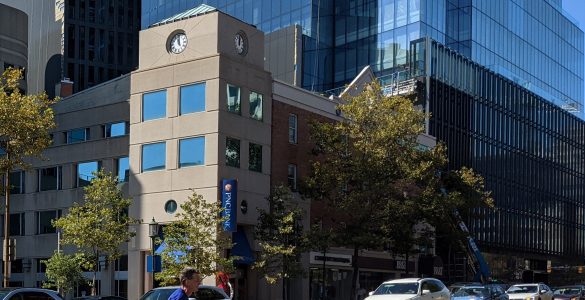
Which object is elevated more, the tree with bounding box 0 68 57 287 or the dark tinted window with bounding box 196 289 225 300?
the tree with bounding box 0 68 57 287

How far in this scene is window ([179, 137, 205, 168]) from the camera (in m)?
37.4

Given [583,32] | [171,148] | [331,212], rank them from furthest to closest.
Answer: [583,32], [331,212], [171,148]

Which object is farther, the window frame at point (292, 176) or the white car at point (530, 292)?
the window frame at point (292, 176)

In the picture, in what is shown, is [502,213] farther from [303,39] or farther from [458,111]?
[303,39]

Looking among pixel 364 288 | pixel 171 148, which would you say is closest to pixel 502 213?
pixel 364 288

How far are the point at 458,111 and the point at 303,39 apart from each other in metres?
15.6

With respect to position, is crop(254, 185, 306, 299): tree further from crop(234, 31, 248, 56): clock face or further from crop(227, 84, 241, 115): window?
crop(234, 31, 248, 56): clock face

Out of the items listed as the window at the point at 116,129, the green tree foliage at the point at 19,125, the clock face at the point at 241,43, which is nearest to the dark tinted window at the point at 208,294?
the green tree foliage at the point at 19,125

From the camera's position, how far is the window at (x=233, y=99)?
38.1m

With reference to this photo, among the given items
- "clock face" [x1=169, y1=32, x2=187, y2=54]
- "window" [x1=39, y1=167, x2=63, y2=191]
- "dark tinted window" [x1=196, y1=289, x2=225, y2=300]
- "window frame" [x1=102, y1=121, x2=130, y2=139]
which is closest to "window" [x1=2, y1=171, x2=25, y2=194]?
"window" [x1=39, y1=167, x2=63, y2=191]

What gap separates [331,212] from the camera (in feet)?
143

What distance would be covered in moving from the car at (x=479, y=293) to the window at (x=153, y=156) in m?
16.1

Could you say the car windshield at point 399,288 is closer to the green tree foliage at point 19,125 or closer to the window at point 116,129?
the green tree foliage at point 19,125

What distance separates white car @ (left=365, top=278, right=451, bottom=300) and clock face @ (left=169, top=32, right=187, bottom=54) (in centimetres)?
1868
